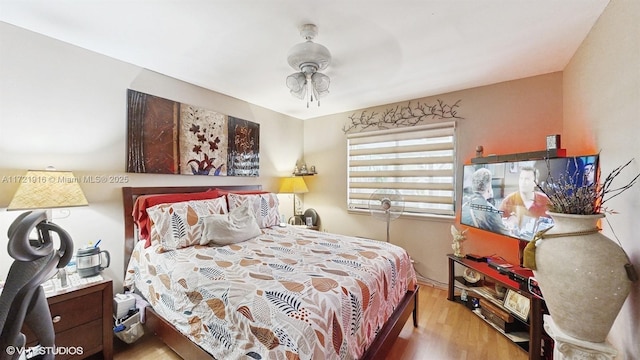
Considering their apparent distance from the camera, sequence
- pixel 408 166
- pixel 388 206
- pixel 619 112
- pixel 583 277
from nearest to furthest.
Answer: pixel 583 277 < pixel 619 112 < pixel 388 206 < pixel 408 166

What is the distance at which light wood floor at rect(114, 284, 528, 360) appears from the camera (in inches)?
73.4

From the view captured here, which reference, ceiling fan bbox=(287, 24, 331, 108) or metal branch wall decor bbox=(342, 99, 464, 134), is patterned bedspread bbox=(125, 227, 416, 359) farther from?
metal branch wall decor bbox=(342, 99, 464, 134)

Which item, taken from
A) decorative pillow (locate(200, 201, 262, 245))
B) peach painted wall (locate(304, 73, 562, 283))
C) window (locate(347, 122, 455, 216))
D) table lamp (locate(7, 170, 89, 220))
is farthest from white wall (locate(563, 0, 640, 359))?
table lamp (locate(7, 170, 89, 220))

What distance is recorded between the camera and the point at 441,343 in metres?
2.02

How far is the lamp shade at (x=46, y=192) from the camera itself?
5.09 feet

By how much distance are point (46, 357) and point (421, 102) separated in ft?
12.1

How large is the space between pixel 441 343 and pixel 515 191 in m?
1.47

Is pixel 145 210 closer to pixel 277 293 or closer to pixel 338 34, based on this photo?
pixel 277 293

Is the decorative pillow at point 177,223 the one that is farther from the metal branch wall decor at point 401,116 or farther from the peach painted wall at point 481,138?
the metal branch wall decor at point 401,116

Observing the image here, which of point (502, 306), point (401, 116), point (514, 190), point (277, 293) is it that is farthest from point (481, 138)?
point (277, 293)

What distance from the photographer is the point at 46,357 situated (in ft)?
3.13

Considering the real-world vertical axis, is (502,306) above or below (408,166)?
below

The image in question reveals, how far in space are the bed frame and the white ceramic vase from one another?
94cm

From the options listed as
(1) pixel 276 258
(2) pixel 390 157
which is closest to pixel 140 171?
(1) pixel 276 258
